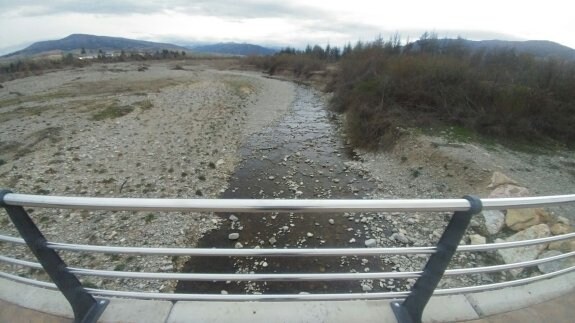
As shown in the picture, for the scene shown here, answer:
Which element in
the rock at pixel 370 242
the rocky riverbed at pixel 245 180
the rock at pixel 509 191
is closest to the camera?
the rocky riverbed at pixel 245 180

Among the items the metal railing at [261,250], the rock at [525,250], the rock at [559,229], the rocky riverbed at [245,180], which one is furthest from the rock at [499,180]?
the metal railing at [261,250]

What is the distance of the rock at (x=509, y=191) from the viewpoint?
793 centimetres

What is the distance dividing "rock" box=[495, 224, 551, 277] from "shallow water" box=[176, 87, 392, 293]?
9.75ft

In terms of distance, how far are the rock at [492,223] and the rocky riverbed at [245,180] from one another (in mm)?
23

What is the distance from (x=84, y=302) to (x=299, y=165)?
35.5ft

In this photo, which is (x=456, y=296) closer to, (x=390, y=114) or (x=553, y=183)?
(x=553, y=183)

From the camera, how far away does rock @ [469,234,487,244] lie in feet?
21.6

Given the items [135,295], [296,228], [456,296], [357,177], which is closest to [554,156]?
[357,177]

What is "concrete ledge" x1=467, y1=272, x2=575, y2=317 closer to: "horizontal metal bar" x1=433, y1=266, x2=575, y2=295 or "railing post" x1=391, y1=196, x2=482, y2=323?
"horizontal metal bar" x1=433, y1=266, x2=575, y2=295

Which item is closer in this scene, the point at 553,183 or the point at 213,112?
the point at 553,183

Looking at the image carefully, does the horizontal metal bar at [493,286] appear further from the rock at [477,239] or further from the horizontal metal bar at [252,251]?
the rock at [477,239]

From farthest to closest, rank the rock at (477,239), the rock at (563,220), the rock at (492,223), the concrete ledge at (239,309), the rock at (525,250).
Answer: the rock at (492,223) < the rock at (563,220) < the rock at (477,239) < the rock at (525,250) < the concrete ledge at (239,309)

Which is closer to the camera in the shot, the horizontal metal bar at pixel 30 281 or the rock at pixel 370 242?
the horizontal metal bar at pixel 30 281

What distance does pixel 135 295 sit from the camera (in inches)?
74.2
